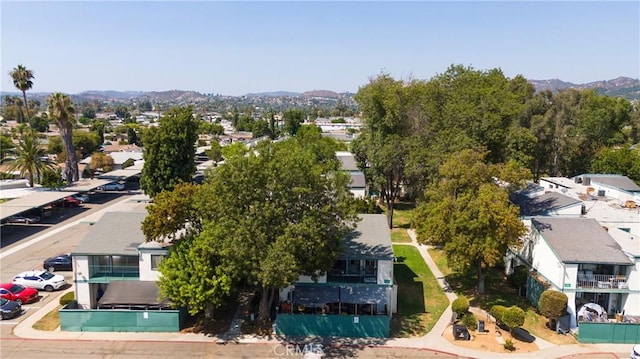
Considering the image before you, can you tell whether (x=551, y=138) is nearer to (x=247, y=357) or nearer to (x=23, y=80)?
A: (x=247, y=357)

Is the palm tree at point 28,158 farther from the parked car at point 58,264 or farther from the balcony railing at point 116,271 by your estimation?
the balcony railing at point 116,271

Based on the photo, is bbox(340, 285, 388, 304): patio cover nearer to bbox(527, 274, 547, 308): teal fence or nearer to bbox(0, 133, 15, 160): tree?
bbox(527, 274, 547, 308): teal fence

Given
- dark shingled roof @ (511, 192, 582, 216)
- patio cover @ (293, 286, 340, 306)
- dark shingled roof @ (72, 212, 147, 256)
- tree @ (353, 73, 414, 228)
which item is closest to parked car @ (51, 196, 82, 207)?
dark shingled roof @ (72, 212, 147, 256)

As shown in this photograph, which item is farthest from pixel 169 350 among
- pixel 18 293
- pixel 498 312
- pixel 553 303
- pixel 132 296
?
pixel 553 303

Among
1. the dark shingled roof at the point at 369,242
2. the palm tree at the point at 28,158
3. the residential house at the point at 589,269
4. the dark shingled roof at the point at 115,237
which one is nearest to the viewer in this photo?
the residential house at the point at 589,269

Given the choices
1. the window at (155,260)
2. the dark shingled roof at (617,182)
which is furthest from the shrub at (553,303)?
the dark shingled roof at (617,182)

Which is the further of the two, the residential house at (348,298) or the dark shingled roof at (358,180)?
the dark shingled roof at (358,180)
